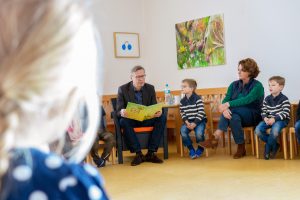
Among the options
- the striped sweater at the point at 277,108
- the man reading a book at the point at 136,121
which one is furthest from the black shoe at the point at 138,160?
the striped sweater at the point at 277,108

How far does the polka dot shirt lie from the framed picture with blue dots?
21.5 ft

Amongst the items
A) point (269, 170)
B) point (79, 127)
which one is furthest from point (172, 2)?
point (79, 127)

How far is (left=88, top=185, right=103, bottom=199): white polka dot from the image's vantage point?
516mm

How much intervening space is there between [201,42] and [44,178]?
19.9 ft

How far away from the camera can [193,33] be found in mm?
6539

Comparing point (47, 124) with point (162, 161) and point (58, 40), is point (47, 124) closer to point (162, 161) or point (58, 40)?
point (58, 40)

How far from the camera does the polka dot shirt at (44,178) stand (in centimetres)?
50

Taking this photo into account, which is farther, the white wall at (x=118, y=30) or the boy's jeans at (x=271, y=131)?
the white wall at (x=118, y=30)

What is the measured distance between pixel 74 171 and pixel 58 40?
15 centimetres

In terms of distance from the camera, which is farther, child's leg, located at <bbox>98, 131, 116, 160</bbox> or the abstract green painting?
the abstract green painting

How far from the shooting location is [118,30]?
23.1 feet

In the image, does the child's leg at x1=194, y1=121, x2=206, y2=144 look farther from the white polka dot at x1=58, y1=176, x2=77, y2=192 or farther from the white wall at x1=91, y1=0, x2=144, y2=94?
the white polka dot at x1=58, y1=176, x2=77, y2=192

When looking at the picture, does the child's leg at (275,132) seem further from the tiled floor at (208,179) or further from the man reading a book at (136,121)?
the man reading a book at (136,121)

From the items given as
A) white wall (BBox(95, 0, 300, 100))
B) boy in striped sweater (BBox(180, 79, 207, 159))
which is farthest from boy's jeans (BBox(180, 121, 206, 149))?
white wall (BBox(95, 0, 300, 100))
